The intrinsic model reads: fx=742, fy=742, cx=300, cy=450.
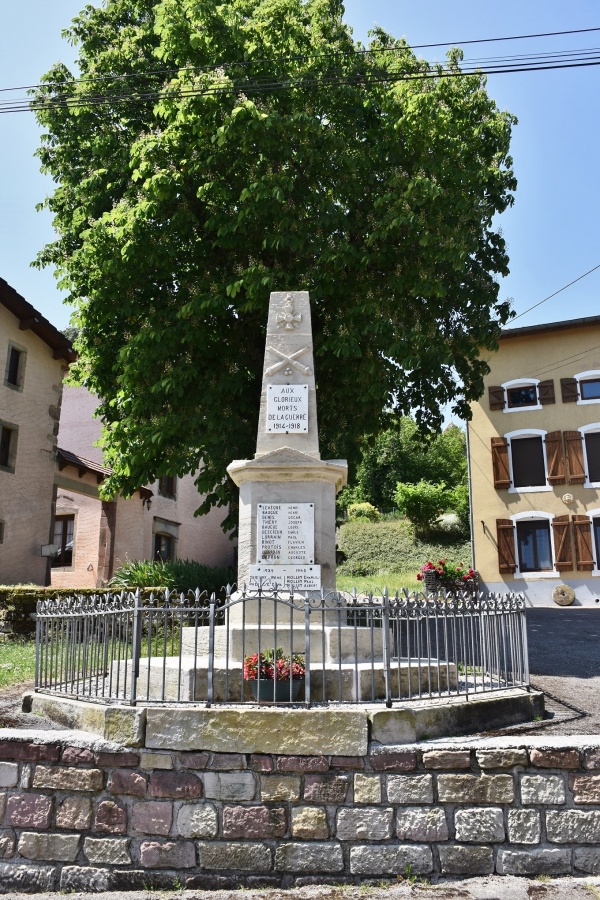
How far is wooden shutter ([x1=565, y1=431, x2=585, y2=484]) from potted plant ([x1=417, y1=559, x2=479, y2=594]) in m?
5.25

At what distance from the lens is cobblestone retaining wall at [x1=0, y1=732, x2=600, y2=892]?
522 cm

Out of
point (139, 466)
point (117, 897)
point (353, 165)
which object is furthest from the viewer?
point (139, 466)

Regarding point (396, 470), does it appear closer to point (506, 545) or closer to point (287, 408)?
point (506, 545)

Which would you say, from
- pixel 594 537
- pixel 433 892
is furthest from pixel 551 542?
pixel 433 892

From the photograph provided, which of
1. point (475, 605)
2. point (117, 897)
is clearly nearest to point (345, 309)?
point (475, 605)

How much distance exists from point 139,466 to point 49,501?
9773mm

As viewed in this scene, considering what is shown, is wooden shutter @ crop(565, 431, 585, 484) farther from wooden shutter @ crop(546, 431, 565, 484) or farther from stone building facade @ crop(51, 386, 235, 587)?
stone building facade @ crop(51, 386, 235, 587)

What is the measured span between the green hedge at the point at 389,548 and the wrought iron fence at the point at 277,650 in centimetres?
2100

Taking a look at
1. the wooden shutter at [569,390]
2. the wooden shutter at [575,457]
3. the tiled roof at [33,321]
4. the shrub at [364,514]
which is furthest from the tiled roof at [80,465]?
the shrub at [364,514]

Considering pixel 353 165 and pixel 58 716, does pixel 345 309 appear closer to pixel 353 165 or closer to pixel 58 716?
pixel 353 165

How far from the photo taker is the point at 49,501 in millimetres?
21984

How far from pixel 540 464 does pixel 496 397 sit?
2602 mm

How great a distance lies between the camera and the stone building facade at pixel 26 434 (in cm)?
2033

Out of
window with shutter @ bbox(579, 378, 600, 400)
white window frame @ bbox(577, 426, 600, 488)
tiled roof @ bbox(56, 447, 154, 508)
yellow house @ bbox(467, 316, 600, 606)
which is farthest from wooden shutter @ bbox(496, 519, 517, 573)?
tiled roof @ bbox(56, 447, 154, 508)
